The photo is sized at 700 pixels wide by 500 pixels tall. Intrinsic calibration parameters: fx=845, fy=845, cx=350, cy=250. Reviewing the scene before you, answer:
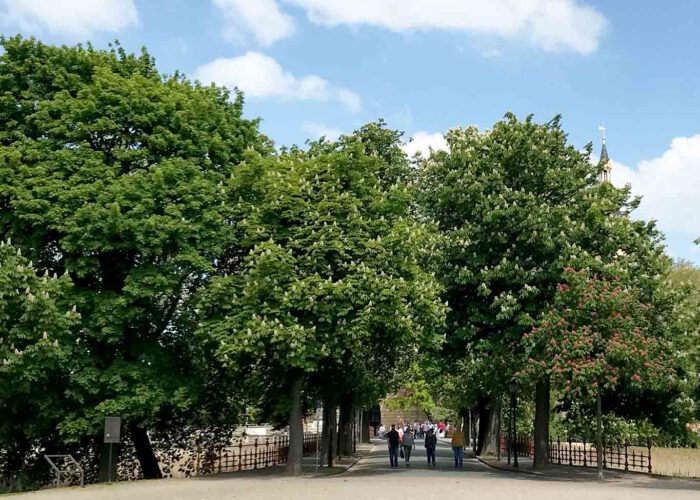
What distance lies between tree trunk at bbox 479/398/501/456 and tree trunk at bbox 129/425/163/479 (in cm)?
2222

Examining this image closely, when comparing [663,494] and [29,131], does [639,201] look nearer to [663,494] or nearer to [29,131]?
[663,494]

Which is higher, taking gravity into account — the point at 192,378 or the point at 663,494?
the point at 192,378

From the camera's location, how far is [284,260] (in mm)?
25406

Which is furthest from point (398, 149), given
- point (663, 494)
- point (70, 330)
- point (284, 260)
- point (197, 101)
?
point (663, 494)

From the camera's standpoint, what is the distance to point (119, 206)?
2558 cm

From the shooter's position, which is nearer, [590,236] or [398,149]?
[590,236]

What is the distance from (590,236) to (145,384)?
15988 millimetres

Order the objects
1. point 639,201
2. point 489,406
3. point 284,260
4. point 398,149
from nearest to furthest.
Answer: point 284,260 < point 639,201 < point 398,149 < point 489,406

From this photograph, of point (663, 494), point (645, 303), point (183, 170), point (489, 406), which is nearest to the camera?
point (663, 494)

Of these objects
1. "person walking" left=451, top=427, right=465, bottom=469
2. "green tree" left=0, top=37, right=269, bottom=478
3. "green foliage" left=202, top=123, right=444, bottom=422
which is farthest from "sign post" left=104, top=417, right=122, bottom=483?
"person walking" left=451, top=427, right=465, bottom=469

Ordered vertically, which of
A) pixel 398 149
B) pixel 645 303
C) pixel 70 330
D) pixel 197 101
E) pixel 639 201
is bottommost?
pixel 70 330

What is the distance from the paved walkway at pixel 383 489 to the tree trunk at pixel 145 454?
13.5 ft

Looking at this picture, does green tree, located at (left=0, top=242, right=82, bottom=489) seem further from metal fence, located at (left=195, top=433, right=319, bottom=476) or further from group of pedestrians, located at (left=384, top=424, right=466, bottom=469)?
group of pedestrians, located at (left=384, top=424, right=466, bottom=469)

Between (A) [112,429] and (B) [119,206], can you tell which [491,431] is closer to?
(A) [112,429]
